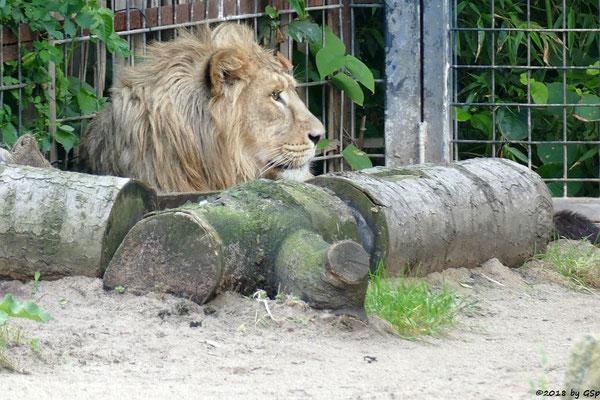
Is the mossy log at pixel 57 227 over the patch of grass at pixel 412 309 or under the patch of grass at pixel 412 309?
over

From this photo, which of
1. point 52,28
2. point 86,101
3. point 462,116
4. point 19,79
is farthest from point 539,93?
point 19,79

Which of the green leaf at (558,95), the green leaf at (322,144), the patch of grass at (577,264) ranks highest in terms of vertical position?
the green leaf at (558,95)

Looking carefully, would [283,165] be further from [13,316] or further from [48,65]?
[13,316]

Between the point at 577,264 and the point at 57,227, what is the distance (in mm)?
2711

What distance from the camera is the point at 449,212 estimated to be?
15.9ft

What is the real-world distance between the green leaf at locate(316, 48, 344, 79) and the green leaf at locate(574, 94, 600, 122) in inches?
67.1

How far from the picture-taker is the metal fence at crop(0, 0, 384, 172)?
18.3 feet

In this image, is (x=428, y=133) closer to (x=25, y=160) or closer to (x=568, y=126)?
(x=568, y=126)

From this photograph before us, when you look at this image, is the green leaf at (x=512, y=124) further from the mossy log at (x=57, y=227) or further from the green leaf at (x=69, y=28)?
the mossy log at (x=57, y=227)

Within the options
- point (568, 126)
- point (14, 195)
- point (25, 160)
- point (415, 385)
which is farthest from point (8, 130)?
point (568, 126)

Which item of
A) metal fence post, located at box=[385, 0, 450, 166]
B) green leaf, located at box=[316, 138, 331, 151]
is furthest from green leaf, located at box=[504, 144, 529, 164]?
green leaf, located at box=[316, 138, 331, 151]

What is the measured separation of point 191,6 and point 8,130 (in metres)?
1.58

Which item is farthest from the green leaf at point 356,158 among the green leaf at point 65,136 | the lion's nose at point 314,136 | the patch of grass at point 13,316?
the patch of grass at point 13,316

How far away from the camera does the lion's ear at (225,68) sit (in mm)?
5438
